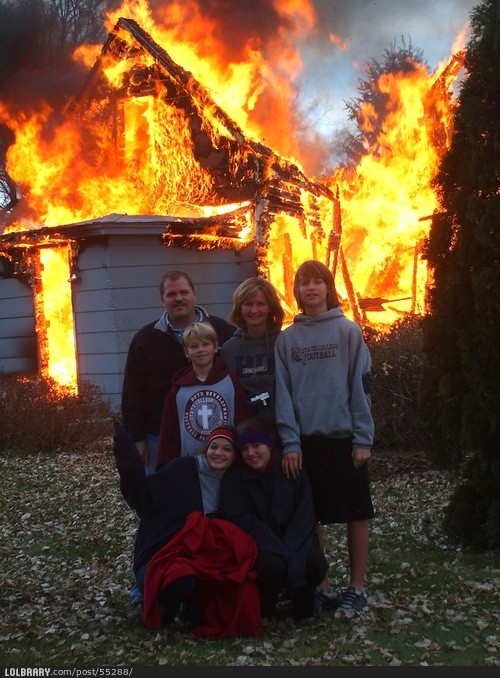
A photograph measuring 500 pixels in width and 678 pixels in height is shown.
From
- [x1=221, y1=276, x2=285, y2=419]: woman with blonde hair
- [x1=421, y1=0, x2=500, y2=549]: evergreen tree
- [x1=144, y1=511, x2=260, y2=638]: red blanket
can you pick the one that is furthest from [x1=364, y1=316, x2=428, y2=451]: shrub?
[x1=144, y1=511, x2=260, y2=638]: red blanket

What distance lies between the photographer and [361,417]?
465 centimetres

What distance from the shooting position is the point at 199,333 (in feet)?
15.8

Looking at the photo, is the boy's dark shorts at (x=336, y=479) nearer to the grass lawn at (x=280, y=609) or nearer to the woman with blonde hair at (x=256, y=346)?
A: the woman with blonde hair at (x=256, y=346)

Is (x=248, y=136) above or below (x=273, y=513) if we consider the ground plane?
above

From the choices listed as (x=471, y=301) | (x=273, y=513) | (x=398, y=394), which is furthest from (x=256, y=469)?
(x=398, y=394)

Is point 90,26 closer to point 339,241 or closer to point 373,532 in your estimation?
point 339,241

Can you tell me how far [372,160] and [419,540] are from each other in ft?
36.5

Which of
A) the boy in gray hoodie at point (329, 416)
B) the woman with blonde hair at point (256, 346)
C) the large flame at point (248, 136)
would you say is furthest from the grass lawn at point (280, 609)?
the large flame at point (248, 136)

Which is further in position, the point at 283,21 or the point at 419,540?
the point at 283,21

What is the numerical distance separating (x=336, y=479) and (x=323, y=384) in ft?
1.79

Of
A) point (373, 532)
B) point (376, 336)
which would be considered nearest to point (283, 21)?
point (376, 336)

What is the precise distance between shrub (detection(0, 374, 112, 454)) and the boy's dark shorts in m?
5.92

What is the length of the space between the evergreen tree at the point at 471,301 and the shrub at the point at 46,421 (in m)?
5.27

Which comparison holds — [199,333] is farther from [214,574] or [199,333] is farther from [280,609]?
[280,609]
